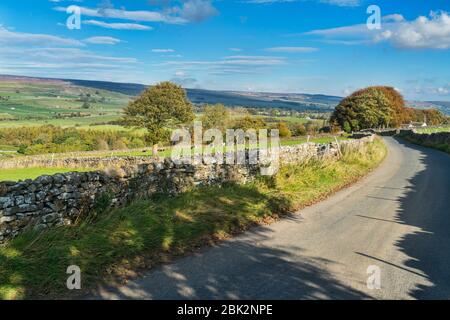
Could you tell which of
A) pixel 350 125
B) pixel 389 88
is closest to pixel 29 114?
pixel 350 125

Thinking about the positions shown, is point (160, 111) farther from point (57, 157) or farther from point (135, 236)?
point (135, 236)

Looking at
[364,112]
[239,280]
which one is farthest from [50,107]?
[239,280]

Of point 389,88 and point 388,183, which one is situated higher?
point 389,88

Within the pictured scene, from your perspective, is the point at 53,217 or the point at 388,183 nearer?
the point at 53,217

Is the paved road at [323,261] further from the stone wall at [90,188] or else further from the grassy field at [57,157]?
the grassy field at [57,157]

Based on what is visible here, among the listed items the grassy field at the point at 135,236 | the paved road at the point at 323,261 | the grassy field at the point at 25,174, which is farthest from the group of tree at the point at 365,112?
the paved road at the point at 323,261

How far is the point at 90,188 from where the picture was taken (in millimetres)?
9062

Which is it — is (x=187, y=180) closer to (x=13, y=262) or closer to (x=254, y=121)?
(x=13, y=262)

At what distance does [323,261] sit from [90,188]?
5288 mm

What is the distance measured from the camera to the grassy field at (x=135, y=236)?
587 centimetres

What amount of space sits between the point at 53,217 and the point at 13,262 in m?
2.05

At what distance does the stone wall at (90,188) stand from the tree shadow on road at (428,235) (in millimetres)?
5363
